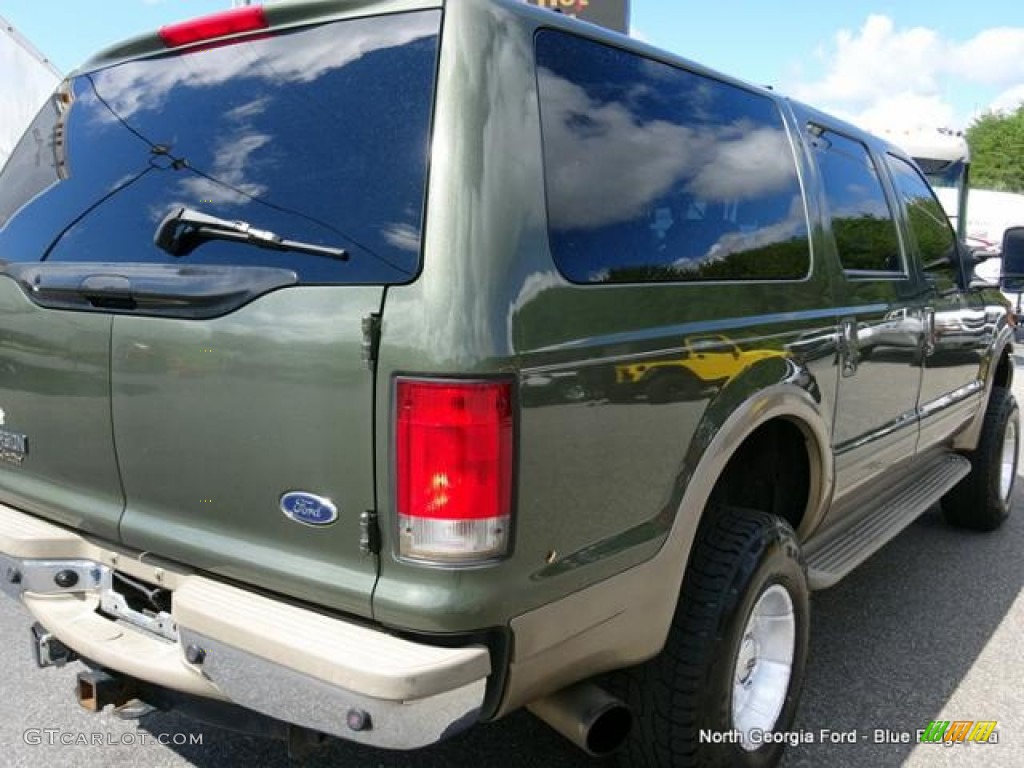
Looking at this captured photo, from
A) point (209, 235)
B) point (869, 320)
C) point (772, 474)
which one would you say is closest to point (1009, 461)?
point (869, 320)

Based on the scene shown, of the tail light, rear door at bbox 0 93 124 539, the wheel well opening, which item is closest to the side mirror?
the wheel well opening

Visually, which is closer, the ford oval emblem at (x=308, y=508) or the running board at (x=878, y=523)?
the ford oval emblem at (x=308, y=508)

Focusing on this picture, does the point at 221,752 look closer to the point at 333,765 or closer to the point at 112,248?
the point at 333,765

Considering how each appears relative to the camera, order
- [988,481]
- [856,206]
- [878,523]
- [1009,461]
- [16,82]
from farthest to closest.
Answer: [16,82]
[1009,461]
[988,481]
[878,523]
[856,206]

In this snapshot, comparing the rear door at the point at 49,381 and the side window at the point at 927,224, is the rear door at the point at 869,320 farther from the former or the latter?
the rear door at the point at 49,381

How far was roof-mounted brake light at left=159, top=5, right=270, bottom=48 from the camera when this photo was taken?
212cm

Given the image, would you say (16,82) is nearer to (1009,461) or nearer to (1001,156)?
(1009,461)

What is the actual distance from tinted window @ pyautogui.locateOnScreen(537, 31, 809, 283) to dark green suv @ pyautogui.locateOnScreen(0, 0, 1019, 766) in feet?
0.04

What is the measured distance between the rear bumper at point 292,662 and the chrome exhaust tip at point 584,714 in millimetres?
373

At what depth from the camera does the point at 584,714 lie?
6.76 feet

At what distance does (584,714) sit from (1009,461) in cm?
468

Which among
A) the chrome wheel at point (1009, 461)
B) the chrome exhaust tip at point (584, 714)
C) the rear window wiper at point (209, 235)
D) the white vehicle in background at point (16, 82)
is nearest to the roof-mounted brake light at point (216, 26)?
the rear window wiper at point (209, 235)

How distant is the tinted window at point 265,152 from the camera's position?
1.83 metres

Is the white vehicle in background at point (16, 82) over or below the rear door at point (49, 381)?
over
